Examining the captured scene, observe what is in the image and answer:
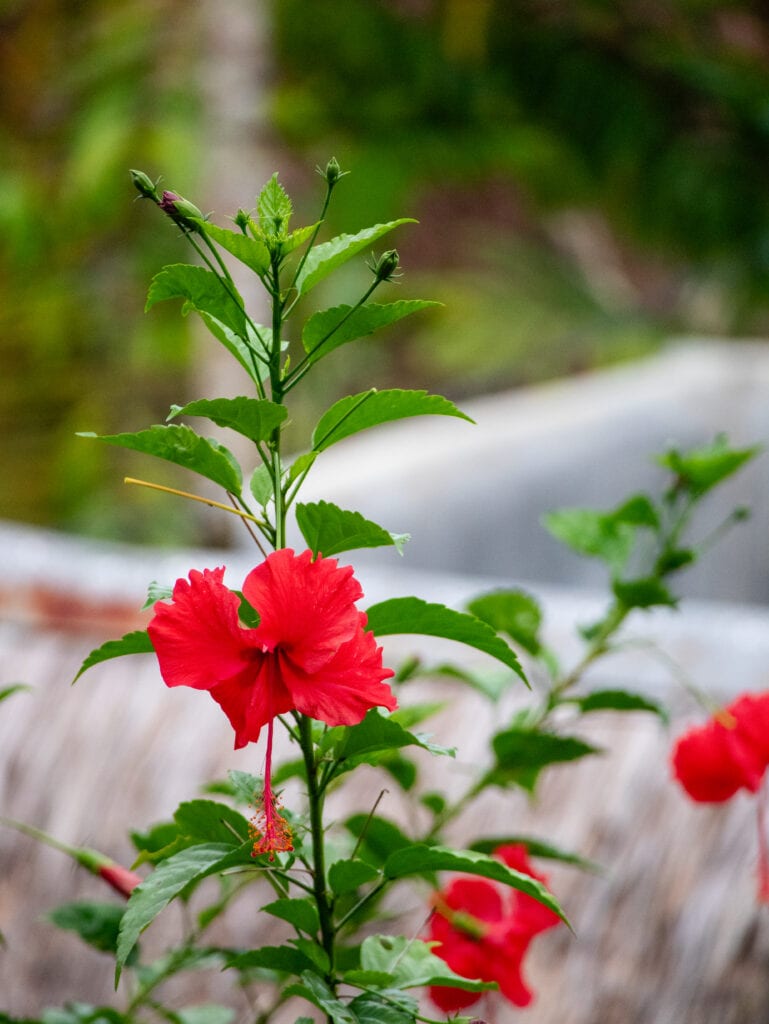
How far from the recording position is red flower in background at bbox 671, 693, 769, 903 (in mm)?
407

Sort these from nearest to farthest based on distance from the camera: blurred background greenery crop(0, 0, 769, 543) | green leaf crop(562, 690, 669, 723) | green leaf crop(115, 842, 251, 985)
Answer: green leaf crop(115, 842, 251, 985) < green leaf crop(562, 690, 669, 723) < blurred background greenery crop(0, 0, 769, 543)

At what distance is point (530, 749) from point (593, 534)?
0.08 m

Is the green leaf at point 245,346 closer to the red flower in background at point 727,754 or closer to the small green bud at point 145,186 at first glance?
the small green bud at point 145,186

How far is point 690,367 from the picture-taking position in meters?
2.07

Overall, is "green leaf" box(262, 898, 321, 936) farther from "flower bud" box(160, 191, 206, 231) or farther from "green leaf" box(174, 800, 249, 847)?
"flower bud" box(160, 191, 206, 231)

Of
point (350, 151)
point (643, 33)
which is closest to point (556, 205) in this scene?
point (643, 33)

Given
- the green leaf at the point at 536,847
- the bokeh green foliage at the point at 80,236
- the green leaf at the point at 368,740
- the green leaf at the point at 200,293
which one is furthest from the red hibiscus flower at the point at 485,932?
the bokeh green foliage at the point at 80,236

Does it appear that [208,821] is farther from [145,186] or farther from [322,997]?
[145,186]

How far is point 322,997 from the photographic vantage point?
30 cm

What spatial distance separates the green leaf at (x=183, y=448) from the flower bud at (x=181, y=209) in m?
0.05

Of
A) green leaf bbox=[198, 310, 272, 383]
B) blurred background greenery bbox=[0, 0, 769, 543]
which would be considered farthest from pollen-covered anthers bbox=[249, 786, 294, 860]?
blurred background greenery bbox=[0, 0, 769, 543]

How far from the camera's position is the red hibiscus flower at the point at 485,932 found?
0.41 meters

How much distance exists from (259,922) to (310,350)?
0.43 m

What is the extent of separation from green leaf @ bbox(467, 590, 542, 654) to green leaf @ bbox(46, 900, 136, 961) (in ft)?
0.53
